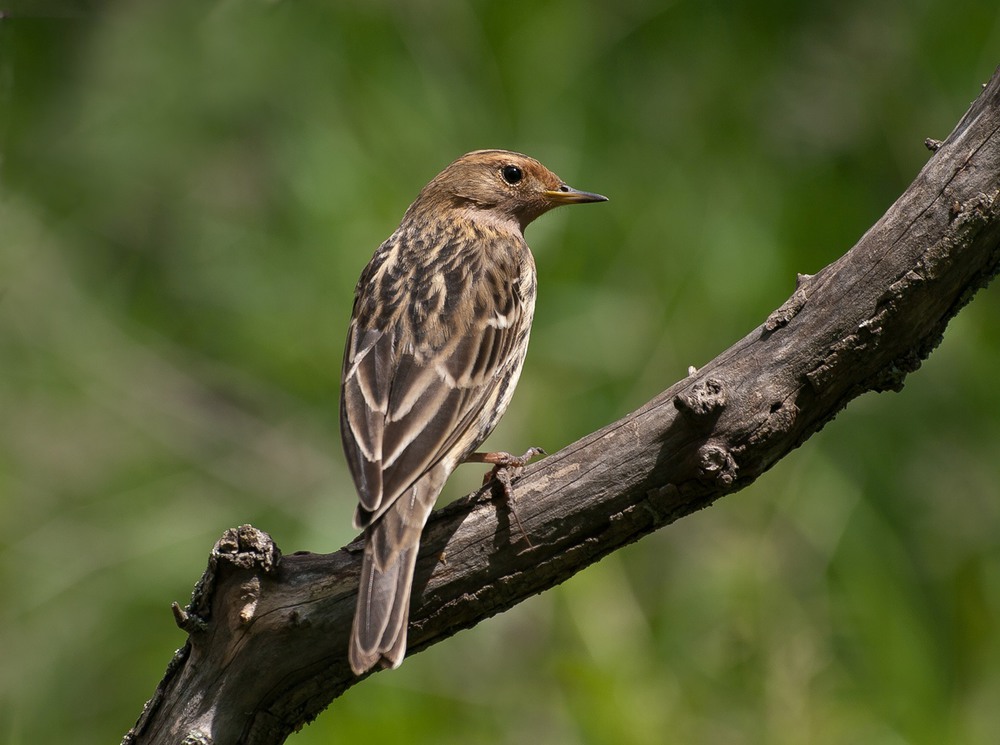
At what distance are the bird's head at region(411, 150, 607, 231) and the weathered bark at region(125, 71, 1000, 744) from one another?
2.33 meters

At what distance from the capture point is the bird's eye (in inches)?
253

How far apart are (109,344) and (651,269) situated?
3.37m

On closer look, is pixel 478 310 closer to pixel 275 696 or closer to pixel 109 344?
pixel 275 696

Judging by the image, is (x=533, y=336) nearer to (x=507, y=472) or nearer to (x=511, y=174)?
(x=511, y=174)

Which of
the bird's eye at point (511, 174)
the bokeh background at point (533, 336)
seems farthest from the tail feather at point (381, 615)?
the bird's eye at point (511, 174)

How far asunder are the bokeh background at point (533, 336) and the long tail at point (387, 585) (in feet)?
5.40

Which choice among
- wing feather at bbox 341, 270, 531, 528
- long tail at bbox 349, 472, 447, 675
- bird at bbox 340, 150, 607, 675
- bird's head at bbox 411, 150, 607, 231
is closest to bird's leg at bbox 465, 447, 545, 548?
bird at bbox 340, 150, 607, 675

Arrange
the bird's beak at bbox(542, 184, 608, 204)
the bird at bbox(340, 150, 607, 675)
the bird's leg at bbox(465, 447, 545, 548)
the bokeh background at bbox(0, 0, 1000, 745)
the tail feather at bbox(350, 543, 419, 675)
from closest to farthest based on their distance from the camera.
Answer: the tail feather at bbox(350, 543, 419, 675)
the bird at bbox(340, 150, 607, 675)
the bird's leg at bbox(465, 447, 545, 548)
the bokeh background at bbox(0, 0, 1000, 745)
the bird's beak at bbox(542, 184, 608, 204)

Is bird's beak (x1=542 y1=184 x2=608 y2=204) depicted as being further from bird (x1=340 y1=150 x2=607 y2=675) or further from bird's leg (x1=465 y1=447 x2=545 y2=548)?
bird's leg (x1=465 y1=447 x2=545 y2=548)

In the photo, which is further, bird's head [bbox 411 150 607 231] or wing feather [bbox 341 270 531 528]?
bird's head [bbox 411 150 607 231]

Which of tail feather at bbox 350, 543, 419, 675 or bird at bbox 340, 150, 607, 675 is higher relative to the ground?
bird at bbox 340, 150, 607, 675

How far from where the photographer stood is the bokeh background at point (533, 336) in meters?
6.19

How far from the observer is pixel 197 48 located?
8953mm

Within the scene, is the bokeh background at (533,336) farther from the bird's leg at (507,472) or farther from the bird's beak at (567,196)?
the bird's leg at (507,472)
